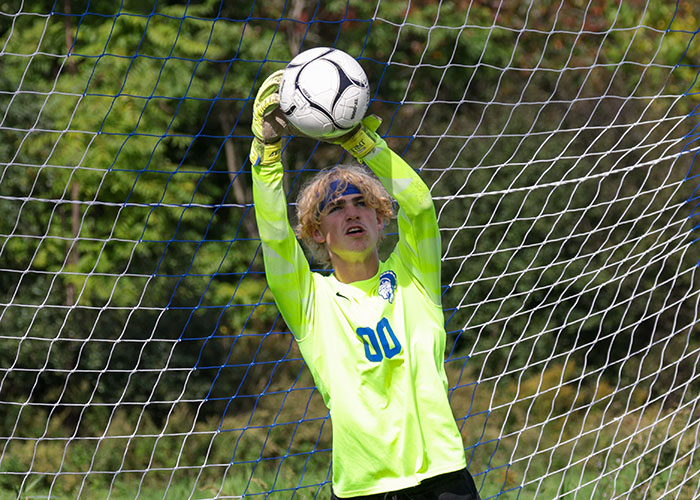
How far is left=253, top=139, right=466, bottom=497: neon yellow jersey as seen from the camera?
265cm

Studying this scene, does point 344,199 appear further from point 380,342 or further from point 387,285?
point 380,342

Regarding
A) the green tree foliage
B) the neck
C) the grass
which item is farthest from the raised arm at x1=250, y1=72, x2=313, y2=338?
the green tree foliage

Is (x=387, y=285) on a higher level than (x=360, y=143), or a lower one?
lower

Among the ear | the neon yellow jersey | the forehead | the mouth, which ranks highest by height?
the forehead

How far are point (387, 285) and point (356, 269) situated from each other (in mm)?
113

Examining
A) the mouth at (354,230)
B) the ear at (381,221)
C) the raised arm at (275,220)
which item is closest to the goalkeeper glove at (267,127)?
the raised arm at (275,220)

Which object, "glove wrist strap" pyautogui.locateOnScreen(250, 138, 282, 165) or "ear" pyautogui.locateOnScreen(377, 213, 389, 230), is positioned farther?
"ear" pyautogui.locateOnScreen(377, 213, 389, 230)

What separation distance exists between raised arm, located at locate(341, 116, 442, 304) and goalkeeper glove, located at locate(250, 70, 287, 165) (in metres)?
0.22

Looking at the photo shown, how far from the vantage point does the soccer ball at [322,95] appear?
2725mm

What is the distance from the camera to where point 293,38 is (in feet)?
27.4

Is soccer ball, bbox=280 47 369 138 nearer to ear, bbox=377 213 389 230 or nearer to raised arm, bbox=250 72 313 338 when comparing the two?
raised arm, bbox=250 72 313 338

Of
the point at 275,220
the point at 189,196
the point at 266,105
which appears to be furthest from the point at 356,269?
the point at 189,196

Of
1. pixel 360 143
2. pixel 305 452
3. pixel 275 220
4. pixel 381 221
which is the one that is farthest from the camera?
pixel 305 452

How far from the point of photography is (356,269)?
2.86 m
